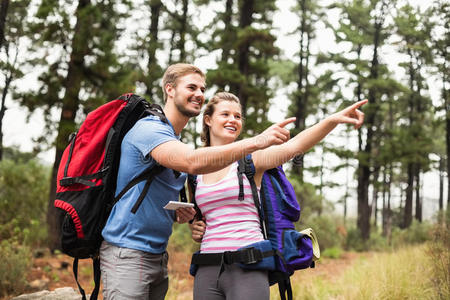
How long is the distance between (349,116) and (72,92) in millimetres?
7933

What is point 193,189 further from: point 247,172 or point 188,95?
point 188,95

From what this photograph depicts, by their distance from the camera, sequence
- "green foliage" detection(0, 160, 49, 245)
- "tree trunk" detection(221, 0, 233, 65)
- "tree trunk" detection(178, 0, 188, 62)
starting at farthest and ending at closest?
1. "tree trunk" detection(178, 0, 188, 62)
2. "tree trunk" detection(221, 0, 233, 65)
3. "green foliage" detection(0, 160, 49, 245)

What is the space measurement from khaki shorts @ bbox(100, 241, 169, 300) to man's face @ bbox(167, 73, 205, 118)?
Answer: 2.88 ft

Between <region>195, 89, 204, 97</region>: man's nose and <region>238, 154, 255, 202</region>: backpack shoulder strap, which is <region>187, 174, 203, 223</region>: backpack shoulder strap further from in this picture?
<region>195, 89, 204, 97</region>: man's nose

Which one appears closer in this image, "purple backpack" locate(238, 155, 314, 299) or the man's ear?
"purple backpack" locate(238, 155, 314, 299)

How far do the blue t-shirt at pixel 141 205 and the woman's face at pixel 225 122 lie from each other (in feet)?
1.71

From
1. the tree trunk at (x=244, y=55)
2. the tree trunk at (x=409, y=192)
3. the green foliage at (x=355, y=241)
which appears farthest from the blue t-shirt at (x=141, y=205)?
the tree trunk at (x=409, y=192)

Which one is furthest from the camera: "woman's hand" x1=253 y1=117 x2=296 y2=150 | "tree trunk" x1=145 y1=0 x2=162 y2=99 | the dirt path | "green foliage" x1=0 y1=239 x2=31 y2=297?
"tree trunk" x1=145 y1=0 x2=162 y2=99

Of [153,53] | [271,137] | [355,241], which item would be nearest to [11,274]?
[271,137]

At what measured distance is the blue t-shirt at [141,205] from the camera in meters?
2.16

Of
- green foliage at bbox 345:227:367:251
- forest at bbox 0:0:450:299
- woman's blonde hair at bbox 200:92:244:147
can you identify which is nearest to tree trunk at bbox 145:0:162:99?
forest at bbox 0:0:450:299

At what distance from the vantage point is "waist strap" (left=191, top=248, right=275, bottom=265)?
7.25ft

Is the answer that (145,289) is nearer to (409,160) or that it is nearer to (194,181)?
(194,181)

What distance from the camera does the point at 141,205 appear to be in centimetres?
221
